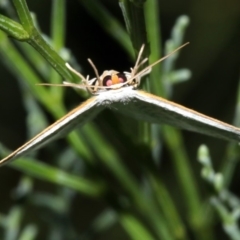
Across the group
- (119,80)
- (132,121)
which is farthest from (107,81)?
(132,121)

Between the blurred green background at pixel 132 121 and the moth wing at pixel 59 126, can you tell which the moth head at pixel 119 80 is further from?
the blurred green background at pixel 132 121

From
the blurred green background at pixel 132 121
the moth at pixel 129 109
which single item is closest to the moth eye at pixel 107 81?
the moth at pixel 129 109

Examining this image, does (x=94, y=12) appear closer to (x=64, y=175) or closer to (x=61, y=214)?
(x=64, y=175)

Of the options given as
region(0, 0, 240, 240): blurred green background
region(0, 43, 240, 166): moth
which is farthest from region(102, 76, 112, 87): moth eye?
region(0, 0, 240, 240): blurred green background

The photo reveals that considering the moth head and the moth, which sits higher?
the moth head

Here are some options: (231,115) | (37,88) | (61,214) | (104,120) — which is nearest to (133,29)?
(104,120)

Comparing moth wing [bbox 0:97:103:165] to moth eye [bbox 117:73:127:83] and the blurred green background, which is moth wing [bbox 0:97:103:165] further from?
the blurred green background

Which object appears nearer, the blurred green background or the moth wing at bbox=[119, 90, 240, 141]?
the moth wing at bbox=[119, 90, 240, 141]

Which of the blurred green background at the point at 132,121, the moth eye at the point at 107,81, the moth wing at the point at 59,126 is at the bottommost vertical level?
the moth wing at the point at 59,126
